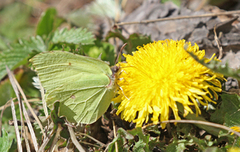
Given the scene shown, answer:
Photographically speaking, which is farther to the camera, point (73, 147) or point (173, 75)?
point (73, 147)

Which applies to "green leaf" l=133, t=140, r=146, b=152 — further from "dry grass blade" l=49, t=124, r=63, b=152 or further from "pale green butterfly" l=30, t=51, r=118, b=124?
"dry grass blade" l=49, t=124, r=63, b=152

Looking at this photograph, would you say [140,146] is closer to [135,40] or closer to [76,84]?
[76,84]

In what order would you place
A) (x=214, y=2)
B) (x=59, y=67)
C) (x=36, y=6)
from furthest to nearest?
(x=36, y=6) < (x=214, y=2) < (x=59, y=67)

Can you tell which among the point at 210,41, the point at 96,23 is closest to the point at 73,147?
the point at 210,41

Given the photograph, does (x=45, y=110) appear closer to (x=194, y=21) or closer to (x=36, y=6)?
(x=194, y=21)

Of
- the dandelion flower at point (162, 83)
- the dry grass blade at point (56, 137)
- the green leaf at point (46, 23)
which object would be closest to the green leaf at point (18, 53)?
the green leaf at point (46, 23)
